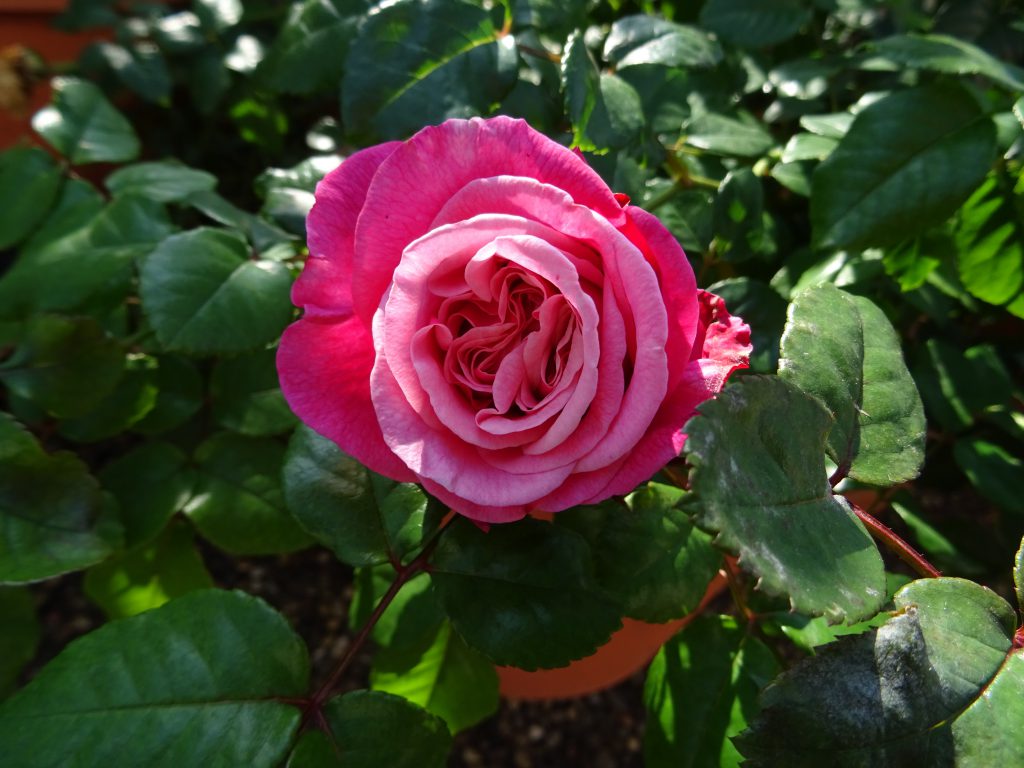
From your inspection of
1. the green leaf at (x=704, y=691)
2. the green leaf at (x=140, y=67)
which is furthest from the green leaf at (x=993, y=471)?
the green leaf at (x=140, y=67)

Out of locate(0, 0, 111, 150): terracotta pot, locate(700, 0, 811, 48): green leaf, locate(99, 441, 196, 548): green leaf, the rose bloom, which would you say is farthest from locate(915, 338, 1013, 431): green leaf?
locate(0, 0, 111, 150): terracotta pot

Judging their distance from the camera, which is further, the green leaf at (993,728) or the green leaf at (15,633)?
the green leaf at (15,633)

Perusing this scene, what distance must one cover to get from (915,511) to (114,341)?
0.62 meters

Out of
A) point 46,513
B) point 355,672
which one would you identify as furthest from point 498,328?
point 355,672

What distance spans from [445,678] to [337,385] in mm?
308

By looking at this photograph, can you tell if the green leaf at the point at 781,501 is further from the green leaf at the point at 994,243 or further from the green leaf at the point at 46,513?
the green leaf at the point at 46,513

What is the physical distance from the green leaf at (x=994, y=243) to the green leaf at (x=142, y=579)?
615 mm

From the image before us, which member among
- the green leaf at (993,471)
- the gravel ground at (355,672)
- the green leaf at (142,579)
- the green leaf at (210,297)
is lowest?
the gravel ground at (355,672)

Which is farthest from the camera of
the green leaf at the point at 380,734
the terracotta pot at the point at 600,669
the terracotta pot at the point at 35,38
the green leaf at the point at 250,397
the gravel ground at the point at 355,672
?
the terracotta pot at the point at 35,38

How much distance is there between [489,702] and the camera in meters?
0.57

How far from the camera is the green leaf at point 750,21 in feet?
2.04

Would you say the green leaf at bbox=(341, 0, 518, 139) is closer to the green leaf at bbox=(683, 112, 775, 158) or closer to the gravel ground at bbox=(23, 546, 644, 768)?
the green leaf at bbox=(683, 112, 775, 158)

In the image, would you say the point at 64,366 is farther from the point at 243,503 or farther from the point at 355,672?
the point at 355,672

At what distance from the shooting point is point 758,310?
545 millimetres
